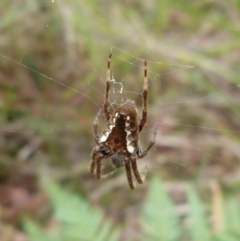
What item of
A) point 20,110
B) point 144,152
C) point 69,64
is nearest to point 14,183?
point 20,110

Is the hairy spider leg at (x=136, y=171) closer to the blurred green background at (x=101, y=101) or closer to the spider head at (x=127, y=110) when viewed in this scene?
the spider head at (x=127, y=110)

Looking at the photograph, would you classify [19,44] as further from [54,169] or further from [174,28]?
[174,28]

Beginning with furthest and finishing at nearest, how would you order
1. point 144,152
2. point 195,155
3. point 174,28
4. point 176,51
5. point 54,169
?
point 174,28, point 195,155, point 54,169, point 176,51, point 144,152

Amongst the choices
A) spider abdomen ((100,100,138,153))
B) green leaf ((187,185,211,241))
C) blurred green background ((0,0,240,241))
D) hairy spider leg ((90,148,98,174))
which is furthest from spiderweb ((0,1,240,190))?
spider abdomen ((100,100,138,153))

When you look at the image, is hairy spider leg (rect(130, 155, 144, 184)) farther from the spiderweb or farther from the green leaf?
the spiderweb

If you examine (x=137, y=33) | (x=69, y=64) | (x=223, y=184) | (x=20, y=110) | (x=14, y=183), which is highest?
(x=137, y=33)

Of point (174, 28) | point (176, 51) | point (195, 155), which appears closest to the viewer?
point (176, 51)

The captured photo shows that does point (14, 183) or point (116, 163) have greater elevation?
point (116, 163)
